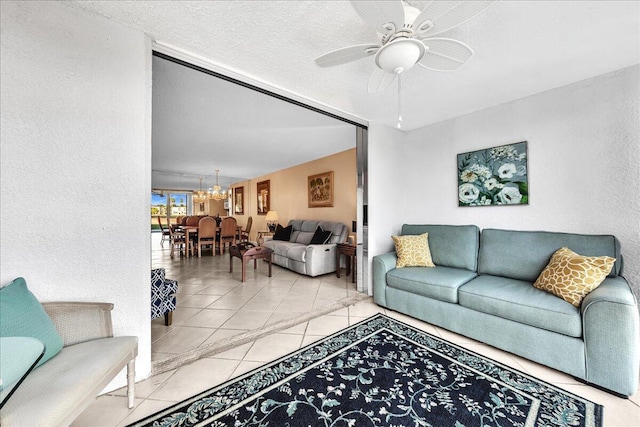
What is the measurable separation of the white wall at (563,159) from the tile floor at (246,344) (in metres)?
1.17

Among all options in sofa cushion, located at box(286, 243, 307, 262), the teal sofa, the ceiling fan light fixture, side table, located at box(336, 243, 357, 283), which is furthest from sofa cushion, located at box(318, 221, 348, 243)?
the ceiling fan light fixture

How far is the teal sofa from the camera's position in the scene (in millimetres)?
1490

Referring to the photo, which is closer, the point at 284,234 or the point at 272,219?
the point at 284,234

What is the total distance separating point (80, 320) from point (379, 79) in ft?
7.91

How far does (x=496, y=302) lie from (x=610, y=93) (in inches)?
84.1

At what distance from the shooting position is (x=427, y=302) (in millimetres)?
2410

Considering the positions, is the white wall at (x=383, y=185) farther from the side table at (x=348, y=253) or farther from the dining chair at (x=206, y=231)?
the dining chair at (x=206, y=231)

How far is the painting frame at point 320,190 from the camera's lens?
5.25 metres

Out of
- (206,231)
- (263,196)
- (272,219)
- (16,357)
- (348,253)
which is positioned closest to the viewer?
(16,357)

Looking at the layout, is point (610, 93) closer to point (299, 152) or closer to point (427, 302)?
point (427, 302)

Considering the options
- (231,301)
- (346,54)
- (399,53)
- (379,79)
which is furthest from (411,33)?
(231,301)

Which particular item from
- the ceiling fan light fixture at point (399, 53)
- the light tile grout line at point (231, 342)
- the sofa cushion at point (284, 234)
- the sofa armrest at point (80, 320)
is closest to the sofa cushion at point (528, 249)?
the light tile grout line at point (231, 342)

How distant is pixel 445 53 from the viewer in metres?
1.44

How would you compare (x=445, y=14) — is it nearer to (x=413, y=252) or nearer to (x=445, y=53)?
(x=445, y=53)
